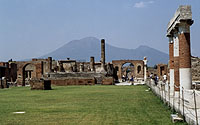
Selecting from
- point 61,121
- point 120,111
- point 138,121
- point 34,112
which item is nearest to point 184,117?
point 138,121

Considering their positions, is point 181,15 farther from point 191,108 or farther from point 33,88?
point 33,88

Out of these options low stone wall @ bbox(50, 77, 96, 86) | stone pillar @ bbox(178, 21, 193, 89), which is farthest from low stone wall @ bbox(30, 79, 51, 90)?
stone pillar @ bbox(178, 21, 193, 89)

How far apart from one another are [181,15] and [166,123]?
20.6 feet

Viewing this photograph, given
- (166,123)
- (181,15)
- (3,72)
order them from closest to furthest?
(166,123) → (181,15) → (3,72)

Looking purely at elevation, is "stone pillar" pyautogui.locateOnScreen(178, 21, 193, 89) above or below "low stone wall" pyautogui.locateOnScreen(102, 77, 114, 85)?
above

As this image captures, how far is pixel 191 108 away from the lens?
1033cm

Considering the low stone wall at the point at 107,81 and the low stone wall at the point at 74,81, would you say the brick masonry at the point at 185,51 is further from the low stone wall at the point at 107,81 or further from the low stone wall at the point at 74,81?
the low stone wall at the point at 74,81

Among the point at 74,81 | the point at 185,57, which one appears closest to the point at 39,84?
the point at 74,81

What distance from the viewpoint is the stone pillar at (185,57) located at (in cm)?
1352

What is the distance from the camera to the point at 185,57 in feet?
44.4

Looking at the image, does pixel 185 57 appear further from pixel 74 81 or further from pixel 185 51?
pixel 74 81

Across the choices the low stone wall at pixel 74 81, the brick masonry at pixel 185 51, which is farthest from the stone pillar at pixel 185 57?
the low stone wall at pixel 74 81

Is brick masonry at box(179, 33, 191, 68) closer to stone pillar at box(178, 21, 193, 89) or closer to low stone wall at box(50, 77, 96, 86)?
stone pillar at box(178, 21, 193, 89)

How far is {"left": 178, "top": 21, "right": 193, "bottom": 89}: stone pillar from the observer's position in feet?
44.3
